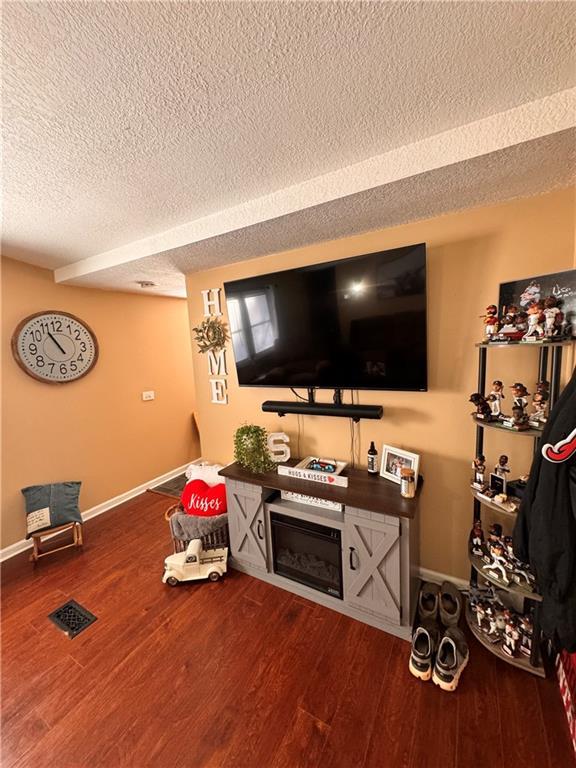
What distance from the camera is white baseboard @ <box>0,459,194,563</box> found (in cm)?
244

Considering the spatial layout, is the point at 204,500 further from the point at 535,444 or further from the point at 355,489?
the point at 535,444

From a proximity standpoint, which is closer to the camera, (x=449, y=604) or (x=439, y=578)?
(x=449, y=604)

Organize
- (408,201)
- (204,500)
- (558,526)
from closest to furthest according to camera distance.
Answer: (558,526) → (408,201) → (204,500)

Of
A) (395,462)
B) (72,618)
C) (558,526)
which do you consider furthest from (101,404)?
(558,526)

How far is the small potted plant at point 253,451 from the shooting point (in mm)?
2045

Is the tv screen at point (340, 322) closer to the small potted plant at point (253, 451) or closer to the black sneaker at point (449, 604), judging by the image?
the small potted plant at point (253, 451)

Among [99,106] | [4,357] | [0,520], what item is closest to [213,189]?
[99,106]

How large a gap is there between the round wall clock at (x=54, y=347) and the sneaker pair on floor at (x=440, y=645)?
3329 mm

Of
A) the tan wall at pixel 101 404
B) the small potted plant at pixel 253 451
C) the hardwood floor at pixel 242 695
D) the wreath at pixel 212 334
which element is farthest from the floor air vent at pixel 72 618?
the wreath at pixel 212 334

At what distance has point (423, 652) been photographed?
4.71 ft

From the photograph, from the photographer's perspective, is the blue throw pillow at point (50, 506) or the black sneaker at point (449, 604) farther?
the blue throw pillow at point (50, 506)

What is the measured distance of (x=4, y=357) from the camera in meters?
2.43

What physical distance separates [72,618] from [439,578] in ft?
7.61

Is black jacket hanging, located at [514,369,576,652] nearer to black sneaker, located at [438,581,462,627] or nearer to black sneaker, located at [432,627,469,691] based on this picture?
black sneaker, located at [432,627,469,691]
